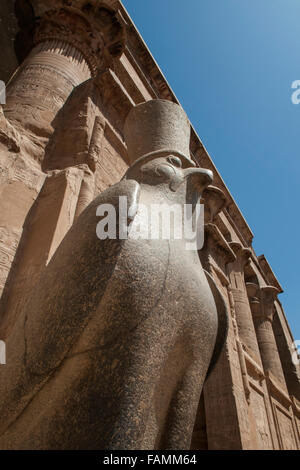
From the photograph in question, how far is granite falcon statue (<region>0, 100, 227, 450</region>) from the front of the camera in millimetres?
846

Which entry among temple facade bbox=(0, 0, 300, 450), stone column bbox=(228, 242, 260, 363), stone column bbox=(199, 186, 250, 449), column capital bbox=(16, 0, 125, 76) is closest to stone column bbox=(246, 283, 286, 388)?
temple facade bbox=(0, 0, 300, 450)

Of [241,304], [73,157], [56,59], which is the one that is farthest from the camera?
[241,304]

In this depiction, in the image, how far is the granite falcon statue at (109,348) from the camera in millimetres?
846

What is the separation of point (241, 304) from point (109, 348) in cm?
670

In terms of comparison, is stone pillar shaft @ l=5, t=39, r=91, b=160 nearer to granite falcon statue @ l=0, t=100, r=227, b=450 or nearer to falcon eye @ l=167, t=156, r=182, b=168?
falcon eye @ l=167, t=156, r=182, b=168

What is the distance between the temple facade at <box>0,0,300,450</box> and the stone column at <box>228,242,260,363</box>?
5cm

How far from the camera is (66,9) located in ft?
12.4

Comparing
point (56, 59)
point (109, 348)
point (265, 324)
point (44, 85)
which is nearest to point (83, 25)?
point (56, 59)

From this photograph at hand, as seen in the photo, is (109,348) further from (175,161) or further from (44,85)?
(44,85)

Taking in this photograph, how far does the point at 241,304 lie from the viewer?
23.4ft

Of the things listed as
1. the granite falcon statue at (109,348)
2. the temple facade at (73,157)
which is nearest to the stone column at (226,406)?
the temple facade at (73,157)

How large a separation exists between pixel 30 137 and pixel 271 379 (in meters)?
6.56

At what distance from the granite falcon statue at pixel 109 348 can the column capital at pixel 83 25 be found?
3.38 meters
